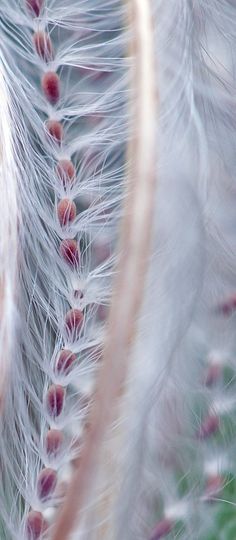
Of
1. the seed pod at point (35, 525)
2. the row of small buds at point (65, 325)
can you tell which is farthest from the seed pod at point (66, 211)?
the seed pod at point (35, 525)

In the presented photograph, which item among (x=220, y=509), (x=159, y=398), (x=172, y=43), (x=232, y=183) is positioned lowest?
(x=220, y=509)

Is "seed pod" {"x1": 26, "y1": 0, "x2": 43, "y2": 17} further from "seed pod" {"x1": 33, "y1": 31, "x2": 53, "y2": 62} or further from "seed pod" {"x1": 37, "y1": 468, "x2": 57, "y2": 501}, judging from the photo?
"seed pod" {"x1": 37, "y1": 468, "x2": 57, "y2": 501}

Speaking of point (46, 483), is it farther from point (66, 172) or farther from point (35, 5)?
point (35, 5)

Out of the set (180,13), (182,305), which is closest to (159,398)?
(182,305)

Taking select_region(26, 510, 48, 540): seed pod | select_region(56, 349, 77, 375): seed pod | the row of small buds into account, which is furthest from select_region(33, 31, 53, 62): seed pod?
select_region(26, 510, 48, 540): seed pod

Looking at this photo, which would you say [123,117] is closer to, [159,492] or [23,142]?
[23,142]

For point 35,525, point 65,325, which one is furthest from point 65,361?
point 35,525
